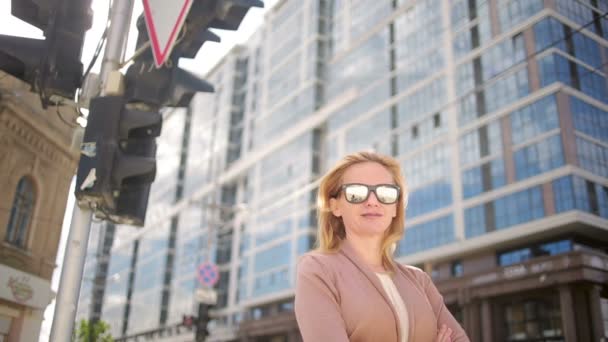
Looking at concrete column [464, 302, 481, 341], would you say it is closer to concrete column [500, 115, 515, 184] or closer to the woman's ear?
concrete column [500, 115, 515, 184]

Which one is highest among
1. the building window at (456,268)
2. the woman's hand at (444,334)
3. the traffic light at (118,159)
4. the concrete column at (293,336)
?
the building window at (456,268)

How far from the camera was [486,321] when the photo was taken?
35.4 meters

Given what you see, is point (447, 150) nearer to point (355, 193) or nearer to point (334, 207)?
point (334, 207)

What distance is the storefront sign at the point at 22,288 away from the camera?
31.5 feet

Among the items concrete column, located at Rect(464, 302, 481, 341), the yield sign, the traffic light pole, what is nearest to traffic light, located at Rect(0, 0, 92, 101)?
the traffic light pole

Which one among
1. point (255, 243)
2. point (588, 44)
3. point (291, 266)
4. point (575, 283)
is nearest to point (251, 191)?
point (255, 243)

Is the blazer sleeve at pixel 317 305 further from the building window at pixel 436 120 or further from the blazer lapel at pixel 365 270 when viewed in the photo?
the building window at pixel 436 120

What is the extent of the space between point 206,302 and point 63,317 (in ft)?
54.0

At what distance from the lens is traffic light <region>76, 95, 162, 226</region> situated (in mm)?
3393

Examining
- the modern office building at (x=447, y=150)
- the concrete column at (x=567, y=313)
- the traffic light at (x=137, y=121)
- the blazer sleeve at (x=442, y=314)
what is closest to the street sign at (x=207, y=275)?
the modern office building at (x=447, y=150)

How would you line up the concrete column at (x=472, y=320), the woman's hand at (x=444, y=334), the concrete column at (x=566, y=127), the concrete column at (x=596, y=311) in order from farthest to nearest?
the concrete column at (x=472, y=320) < the concrete column at (x=566, y=127) < the concrete column at (x=596, y=311) < the woman's hand at (x=444, y=334)

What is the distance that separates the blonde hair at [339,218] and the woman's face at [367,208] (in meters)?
0.04

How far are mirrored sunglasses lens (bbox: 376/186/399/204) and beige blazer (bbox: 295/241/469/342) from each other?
0.82ft

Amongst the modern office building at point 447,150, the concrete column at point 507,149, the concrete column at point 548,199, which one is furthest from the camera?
the concrete column at point 507,149
